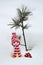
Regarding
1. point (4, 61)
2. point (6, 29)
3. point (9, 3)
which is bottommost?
point (4, 61)

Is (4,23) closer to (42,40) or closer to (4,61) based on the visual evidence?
(42,40)

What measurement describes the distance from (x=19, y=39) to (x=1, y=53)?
130 millimetres

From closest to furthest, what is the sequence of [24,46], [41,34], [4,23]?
1. [24,46]
2. [41,34]
3. [4,23]

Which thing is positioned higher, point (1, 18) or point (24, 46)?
point (1, 18)

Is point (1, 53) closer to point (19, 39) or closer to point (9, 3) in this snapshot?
point (19, 39)

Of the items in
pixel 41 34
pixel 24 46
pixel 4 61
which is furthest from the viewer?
pixel 41 34

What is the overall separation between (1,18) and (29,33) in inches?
9.5

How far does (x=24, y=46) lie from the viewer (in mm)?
1596

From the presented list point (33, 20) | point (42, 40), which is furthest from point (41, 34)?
point (33, 20)

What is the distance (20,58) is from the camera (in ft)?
4.93

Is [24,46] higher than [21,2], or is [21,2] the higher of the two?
[21,2]

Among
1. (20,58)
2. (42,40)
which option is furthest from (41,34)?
(20,58)

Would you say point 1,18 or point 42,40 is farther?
point 1,18

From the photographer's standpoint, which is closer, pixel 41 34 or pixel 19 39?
pixel 19 39
